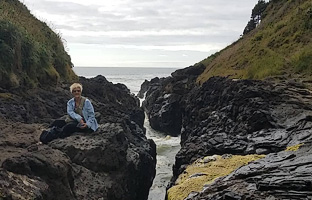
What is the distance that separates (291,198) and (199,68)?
4250 cm

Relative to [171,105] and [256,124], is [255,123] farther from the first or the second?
[171,105]

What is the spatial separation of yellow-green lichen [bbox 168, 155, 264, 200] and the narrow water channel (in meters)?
6.48

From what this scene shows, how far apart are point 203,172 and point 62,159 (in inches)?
155

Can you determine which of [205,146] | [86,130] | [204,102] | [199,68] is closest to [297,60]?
[204,102]

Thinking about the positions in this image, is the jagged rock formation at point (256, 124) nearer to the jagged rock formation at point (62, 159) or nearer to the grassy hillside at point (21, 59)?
the jagged rock formation at point (62, 159)

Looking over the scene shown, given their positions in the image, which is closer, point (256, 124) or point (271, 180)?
point (271, 180)

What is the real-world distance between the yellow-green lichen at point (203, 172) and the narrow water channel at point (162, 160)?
6.48m

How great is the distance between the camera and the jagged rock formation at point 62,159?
30.7 feet

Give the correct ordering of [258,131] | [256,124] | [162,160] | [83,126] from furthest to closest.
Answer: [162,160], [256,124], [258,131], [83,126]

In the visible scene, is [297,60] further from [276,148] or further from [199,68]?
[199,68]

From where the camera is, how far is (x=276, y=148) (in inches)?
485

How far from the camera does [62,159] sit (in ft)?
35.8

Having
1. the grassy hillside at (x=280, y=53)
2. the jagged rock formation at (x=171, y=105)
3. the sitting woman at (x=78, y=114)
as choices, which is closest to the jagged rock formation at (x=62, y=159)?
the sitting woman at (x=78, y=114)

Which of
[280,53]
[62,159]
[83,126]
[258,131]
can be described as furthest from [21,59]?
[280,53]
